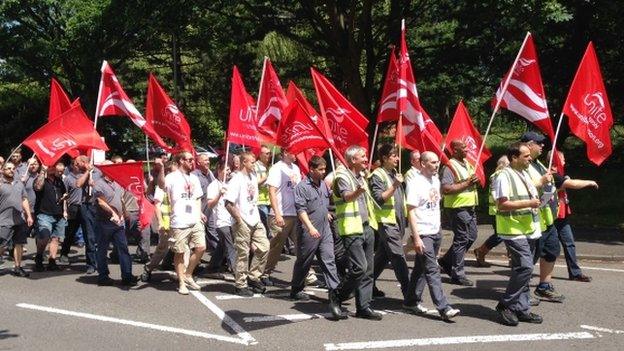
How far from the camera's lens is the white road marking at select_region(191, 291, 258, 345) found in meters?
6.16

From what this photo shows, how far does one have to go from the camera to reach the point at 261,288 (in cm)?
820

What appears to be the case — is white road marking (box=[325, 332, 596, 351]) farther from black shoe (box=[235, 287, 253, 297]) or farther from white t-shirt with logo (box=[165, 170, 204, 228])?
white t-shirt with logo (box=[165, 170, 204, 228])

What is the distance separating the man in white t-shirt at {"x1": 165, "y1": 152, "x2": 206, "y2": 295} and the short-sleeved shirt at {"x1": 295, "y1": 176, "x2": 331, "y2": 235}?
4.97ft

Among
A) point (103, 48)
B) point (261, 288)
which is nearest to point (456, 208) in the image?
point (261, 288)

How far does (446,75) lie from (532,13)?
4.55 meters

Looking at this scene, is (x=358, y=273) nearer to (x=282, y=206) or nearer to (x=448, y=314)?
(x=448, y=314)

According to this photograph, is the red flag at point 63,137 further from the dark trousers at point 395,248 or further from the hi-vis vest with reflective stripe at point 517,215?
the hi-vis vest with reflective stripe at point 517,215

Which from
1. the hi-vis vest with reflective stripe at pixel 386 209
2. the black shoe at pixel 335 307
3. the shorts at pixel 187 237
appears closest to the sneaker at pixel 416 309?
the black shoe at pixel 335 307

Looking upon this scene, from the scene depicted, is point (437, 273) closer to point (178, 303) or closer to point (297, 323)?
point (297, 323)

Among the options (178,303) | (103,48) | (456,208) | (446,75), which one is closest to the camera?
(178,303)

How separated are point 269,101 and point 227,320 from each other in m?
3.81

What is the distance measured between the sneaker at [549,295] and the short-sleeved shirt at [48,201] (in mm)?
6697

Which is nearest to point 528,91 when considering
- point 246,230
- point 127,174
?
point 246,230

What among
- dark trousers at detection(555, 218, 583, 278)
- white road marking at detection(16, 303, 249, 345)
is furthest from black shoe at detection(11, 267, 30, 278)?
dark trousers at detection(555, 218, 583, 278)
